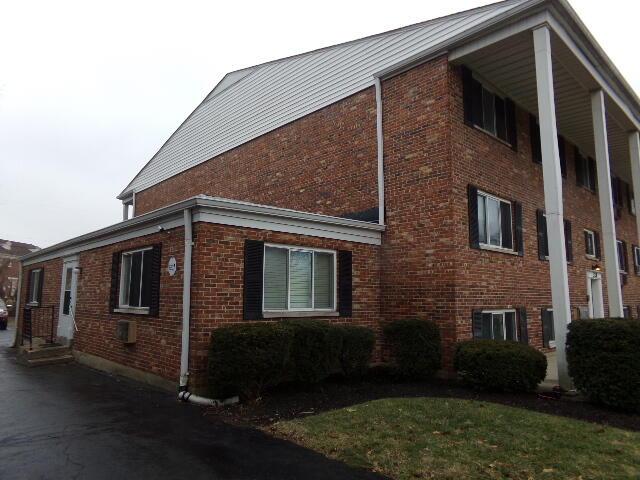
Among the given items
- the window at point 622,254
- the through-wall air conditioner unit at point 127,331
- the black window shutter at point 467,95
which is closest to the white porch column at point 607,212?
the black window shutter at point 467,95

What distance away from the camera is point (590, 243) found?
1606cm

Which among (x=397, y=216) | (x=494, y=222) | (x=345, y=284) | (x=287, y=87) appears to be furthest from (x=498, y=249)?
(x=287, y=87)

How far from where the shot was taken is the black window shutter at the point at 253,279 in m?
8.12

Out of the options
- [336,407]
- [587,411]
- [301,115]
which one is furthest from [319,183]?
[587,411]

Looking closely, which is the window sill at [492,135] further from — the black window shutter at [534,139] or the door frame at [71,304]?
the door frame at [71,304]

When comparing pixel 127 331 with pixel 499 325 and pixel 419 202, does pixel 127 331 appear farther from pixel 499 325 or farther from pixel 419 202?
pixel 499 325

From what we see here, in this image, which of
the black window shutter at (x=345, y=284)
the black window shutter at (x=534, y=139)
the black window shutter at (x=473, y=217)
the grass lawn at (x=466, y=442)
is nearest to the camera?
the grass lawn at (x=466, y=442)

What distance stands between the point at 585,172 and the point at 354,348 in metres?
12.7

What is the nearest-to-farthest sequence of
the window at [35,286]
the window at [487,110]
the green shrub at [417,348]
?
the green shrub at [417,348] → the window at [487,110] → the window at [35,286]

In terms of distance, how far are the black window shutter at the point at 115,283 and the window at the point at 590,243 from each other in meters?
14.5

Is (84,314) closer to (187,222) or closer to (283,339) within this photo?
(187,222)

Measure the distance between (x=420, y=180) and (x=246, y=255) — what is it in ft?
13.9

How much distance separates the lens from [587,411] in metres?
6.70

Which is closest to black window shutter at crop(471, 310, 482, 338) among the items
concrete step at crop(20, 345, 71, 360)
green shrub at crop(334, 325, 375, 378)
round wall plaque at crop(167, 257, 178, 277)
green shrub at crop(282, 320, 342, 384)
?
green shrub at crop(334, 325, 375, 378)
